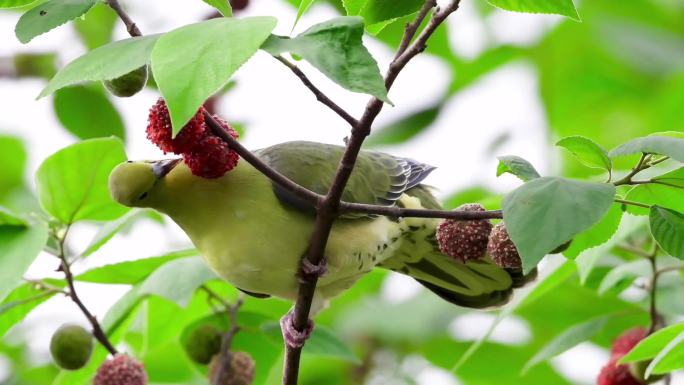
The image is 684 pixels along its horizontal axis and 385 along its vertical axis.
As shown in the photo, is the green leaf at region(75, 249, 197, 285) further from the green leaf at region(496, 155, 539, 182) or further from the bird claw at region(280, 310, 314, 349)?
the green leaf at region(496, 155, 539, 182)

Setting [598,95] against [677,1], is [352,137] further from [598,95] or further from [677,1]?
[677,1]

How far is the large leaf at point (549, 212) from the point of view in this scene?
5.08 feet

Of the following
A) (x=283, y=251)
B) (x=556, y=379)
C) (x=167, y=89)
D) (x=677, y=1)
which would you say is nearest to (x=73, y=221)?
(x=283, y=251)

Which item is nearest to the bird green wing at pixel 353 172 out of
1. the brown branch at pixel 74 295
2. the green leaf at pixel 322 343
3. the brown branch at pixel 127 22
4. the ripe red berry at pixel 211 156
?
the green leaf at pixel 322 343

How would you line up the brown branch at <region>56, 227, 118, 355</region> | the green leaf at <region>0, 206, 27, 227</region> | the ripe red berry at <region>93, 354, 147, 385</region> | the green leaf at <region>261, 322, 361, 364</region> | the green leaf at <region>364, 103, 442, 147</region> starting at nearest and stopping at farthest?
the green leaf at <region>0, 206, 27, 227</region> → the brown branch at <region>56, 227, 118, 355</region> → the ripe red berry at <region>93, 354, 147, 385</region> → the green leaf at <region>261, 322, 361, 364</region> → the green leaf at <region>364, 103, 442, 147</region>

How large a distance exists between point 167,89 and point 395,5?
23.9 inches

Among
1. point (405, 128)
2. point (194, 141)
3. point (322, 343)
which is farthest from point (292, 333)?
point (405, 128)

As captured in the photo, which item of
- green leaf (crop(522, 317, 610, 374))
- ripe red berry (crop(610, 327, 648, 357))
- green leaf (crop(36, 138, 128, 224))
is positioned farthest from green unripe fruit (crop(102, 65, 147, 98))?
ripe red berry (crop(610, 327, 648, 357))

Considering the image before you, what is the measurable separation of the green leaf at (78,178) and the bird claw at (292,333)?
0.61 metres

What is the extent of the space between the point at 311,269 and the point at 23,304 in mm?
863

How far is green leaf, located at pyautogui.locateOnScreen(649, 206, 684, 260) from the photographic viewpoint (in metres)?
1.82

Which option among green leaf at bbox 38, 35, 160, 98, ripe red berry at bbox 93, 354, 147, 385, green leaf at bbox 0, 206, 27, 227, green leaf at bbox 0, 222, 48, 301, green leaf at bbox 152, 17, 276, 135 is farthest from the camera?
ripe red berry at bbox 93, 354, 147, 385

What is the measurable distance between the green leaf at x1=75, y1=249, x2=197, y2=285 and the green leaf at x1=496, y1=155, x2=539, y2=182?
1.51m

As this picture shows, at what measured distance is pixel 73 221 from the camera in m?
2.82
